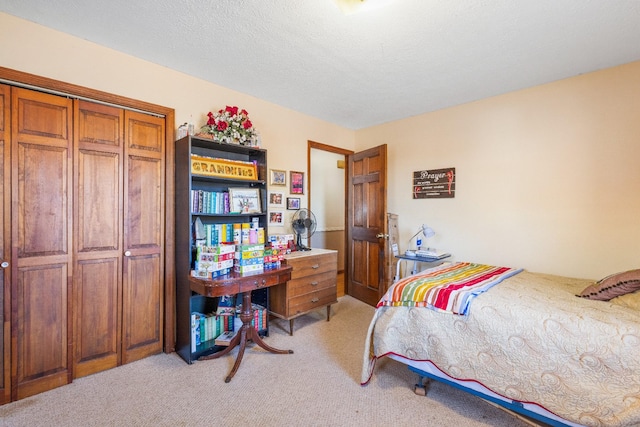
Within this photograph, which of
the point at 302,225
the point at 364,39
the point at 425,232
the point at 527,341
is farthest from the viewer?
the point at 302,225

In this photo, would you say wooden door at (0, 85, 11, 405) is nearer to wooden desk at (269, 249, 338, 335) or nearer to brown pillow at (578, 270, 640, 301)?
wooden desk at (269, 249, 338, 335)

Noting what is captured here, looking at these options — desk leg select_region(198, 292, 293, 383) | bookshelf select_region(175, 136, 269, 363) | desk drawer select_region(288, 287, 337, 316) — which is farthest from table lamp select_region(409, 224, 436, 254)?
desk leg select_region(198, 292, 293, 383)

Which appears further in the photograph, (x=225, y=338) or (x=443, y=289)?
(x=225, y=338)

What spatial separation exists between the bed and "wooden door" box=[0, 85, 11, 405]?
2356 mm

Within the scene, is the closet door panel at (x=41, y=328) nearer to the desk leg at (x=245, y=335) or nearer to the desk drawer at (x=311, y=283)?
the desk leg at (x=245, y=335)

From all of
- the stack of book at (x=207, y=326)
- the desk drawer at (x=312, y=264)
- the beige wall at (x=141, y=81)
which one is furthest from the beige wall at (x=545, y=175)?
the stack of book at (x=207, y=326)

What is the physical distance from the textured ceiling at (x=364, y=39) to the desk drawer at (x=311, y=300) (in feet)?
7.15

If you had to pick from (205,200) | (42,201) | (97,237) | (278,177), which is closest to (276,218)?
(278,177)

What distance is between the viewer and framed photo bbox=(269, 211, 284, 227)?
10.9 ft

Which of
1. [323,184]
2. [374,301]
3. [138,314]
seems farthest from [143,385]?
[323,184]

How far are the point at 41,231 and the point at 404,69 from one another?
309 cm

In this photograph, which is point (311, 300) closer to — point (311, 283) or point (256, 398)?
point (311, 283)

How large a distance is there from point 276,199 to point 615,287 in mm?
2939

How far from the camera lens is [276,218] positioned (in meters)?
3.37
